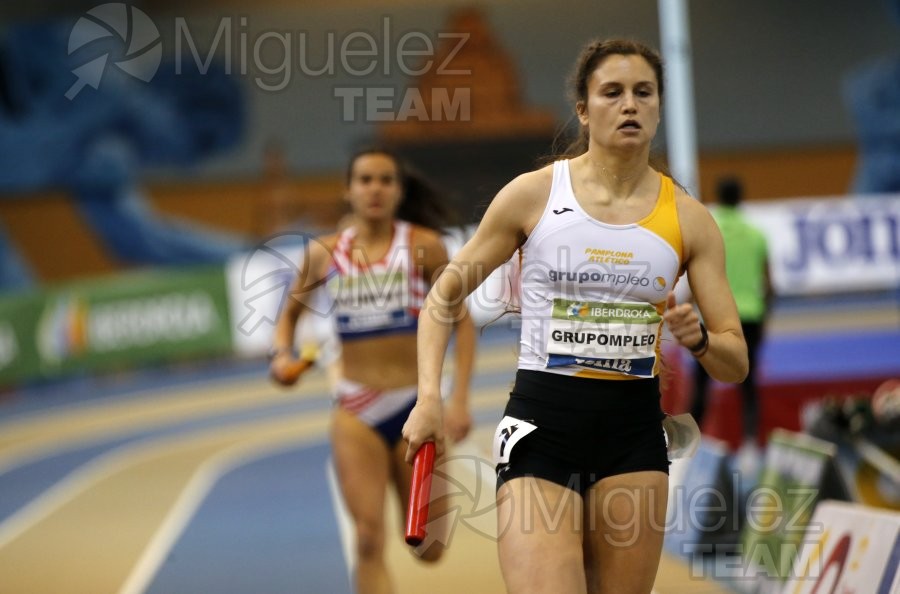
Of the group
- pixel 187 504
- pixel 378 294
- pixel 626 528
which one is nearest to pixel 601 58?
pixel 626 528

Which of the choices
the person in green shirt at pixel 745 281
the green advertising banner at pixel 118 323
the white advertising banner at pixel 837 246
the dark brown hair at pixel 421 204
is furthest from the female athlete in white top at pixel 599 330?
the white advertising banner at pixel 837 246

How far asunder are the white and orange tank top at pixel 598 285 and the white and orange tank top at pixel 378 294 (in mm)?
2555

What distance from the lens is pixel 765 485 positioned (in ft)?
25.5

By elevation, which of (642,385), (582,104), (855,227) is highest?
(855,227)

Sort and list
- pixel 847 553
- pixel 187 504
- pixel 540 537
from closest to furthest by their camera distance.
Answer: pixel 540 537
pixel 847 553
pixel 187 504

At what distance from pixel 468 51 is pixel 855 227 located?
10693 millimetres

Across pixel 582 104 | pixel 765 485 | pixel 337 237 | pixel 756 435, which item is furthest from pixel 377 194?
pixel 756 435

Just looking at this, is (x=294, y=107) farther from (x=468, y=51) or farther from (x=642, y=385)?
(x=642, y=385)

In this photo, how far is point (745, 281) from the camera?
11039 mm

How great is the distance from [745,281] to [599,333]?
735cm

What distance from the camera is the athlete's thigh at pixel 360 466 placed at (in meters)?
6.25

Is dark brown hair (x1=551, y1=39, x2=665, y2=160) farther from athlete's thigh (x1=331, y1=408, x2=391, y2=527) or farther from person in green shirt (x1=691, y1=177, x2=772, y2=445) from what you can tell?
person in green shirt (x1=691, y1=177, x2=772, y2=445)

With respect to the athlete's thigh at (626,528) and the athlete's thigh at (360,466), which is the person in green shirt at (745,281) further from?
the athlete's thigh at (626,528)

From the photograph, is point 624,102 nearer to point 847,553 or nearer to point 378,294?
point 847,553
